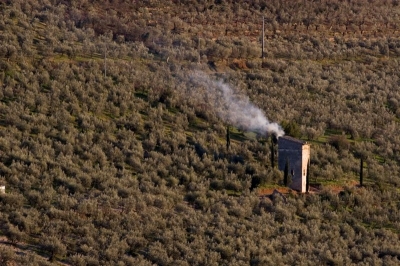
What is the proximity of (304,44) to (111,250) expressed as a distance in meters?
39.2

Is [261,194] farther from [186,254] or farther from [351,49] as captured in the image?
[351,49]

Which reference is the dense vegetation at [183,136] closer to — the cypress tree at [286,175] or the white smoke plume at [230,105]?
the cypress tree at [286,175]

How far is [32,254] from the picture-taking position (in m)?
37.7

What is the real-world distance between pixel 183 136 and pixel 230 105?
6.28 m

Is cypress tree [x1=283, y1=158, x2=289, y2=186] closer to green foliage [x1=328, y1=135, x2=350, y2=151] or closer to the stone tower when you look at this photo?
the stone tower

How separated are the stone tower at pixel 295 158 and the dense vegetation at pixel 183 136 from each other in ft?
2.40

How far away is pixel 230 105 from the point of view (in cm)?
5834

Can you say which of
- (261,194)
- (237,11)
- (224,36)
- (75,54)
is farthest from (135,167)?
(237,11)

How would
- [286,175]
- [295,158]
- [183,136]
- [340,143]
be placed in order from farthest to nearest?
[340,143]
[183,136]
[295,158]
[286,175]

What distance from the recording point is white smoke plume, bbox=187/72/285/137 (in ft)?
178

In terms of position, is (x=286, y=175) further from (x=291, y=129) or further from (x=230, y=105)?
(x=230, y=105)

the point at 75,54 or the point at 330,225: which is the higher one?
the point at 75,54

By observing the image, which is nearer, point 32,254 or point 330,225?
point 32,254

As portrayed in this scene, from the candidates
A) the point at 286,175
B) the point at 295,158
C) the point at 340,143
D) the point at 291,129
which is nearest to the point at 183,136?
the point at 291,129
